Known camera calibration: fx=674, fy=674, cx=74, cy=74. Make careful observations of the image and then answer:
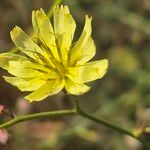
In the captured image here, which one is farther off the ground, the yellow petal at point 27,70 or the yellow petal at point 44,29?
the yellow petal at point 44,29

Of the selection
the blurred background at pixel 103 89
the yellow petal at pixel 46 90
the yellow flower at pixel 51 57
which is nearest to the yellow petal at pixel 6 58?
the yellow flower at pixel 51 57

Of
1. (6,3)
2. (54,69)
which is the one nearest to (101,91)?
(6,3)

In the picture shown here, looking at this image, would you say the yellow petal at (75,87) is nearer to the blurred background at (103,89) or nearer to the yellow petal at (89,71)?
the yellow petal at (89,71)

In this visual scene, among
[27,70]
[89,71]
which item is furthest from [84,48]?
[27,70]

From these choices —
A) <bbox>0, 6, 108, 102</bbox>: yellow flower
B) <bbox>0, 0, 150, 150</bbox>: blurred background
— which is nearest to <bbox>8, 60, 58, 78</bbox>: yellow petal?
<bbox>0, 6, 108, 102</bbox>: yellow flower

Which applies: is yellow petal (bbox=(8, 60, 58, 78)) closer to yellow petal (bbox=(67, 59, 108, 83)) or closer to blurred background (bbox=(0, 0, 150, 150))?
yellow petal (bbox=(67, 59, 108, 83))

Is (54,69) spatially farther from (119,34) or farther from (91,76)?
(119,34)

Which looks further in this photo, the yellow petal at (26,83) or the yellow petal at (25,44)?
the yellow petal at (25,44)

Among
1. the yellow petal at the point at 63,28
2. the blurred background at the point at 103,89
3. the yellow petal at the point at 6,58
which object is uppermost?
the yellow petal at the point at 63,28
